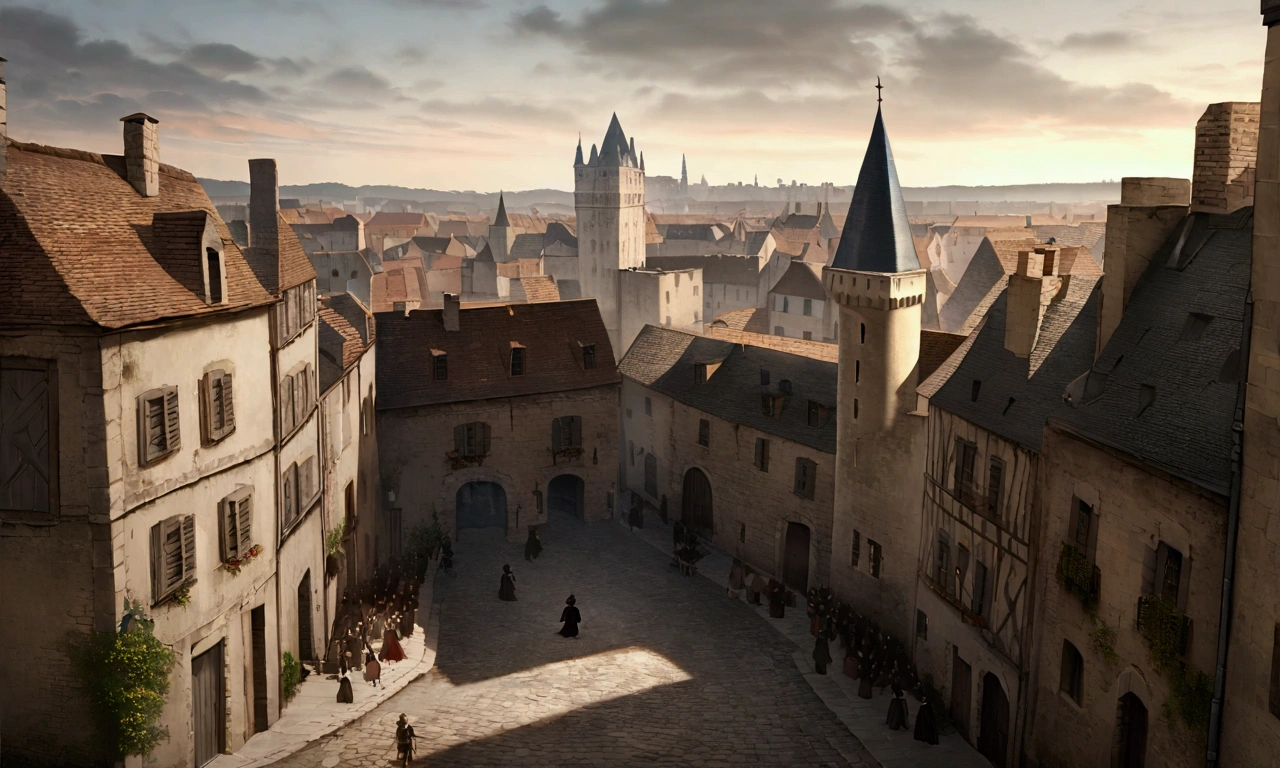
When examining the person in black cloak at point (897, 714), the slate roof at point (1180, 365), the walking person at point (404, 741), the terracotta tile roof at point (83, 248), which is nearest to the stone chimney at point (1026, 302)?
the slate roof at point (1180, 365)

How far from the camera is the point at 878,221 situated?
31.8 m

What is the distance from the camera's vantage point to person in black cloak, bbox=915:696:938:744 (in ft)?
85.0

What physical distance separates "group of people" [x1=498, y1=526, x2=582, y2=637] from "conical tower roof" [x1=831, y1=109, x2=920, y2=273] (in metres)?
14.4

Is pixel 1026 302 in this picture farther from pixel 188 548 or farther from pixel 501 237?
pixel 501 237

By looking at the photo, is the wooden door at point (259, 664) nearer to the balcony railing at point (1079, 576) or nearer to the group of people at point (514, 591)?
the group of people at point (514, 591)

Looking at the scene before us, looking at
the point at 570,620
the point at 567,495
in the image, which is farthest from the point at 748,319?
the point at 570,620

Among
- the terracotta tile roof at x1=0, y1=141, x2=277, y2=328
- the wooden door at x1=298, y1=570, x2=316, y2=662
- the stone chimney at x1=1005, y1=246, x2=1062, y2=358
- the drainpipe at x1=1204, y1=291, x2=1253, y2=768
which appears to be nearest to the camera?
the drainpipe at x1=1204, y1=291, x2=1253, y2=768

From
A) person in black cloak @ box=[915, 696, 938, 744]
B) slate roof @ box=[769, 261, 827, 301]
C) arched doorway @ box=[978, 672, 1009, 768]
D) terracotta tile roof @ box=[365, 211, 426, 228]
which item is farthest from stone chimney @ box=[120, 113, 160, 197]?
terracotta tile roof @ box=[365, 211, 426, 228]

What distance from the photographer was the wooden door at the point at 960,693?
86.9ft

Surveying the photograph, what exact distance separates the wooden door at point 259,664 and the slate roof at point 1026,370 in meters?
19.1

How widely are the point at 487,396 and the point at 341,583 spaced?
35.8ft

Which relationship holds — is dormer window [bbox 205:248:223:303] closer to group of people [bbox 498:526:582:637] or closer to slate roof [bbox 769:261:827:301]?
group of people [bbox 498:526:582:637]

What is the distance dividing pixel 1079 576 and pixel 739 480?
62.5ft

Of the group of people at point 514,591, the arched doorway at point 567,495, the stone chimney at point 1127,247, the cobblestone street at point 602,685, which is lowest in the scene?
the cobblestone street at point 602,685
